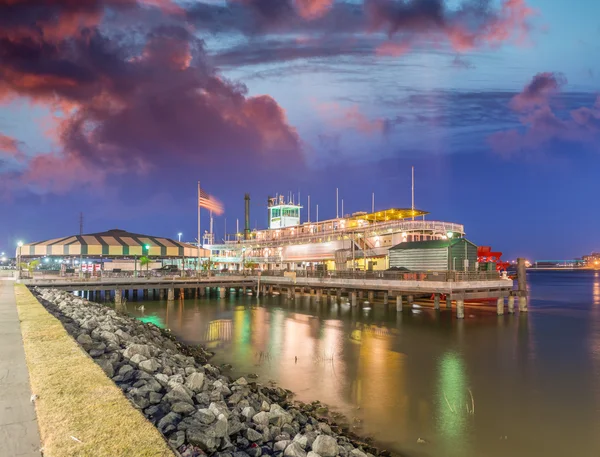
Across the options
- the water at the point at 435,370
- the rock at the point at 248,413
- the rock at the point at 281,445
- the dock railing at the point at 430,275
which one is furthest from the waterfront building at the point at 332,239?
the rock at the point at 281,445

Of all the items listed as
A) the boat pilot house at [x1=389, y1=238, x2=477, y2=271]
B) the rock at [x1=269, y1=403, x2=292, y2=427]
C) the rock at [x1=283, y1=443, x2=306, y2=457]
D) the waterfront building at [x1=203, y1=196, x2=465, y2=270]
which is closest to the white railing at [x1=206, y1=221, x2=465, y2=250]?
the waterfront building at [x1=203, y1=196, x2=465, y2=270]

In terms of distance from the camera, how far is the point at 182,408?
833 cm

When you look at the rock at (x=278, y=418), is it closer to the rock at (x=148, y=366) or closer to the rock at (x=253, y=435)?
the rock at (x=253, y=435)

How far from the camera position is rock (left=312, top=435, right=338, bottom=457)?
777 cm

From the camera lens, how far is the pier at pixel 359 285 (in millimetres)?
32656

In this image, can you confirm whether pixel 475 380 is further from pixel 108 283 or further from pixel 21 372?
pixel 108 283

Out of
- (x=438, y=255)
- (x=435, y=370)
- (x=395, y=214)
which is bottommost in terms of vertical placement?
(x=435, y=370)

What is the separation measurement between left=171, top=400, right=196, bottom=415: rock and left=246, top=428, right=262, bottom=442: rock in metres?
1.25

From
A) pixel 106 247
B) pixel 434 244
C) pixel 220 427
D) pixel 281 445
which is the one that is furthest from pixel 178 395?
pixel 106 247

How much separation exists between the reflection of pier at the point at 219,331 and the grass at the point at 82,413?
15830 millimetres

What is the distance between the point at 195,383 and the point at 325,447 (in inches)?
163

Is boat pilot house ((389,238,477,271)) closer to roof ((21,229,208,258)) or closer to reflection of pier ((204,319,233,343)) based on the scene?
reflection of pier ((204,319,233,343))

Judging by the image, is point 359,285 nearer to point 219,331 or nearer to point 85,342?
point 219,331

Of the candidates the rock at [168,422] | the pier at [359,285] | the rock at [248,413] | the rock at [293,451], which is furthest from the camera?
the pier at [359,285]
